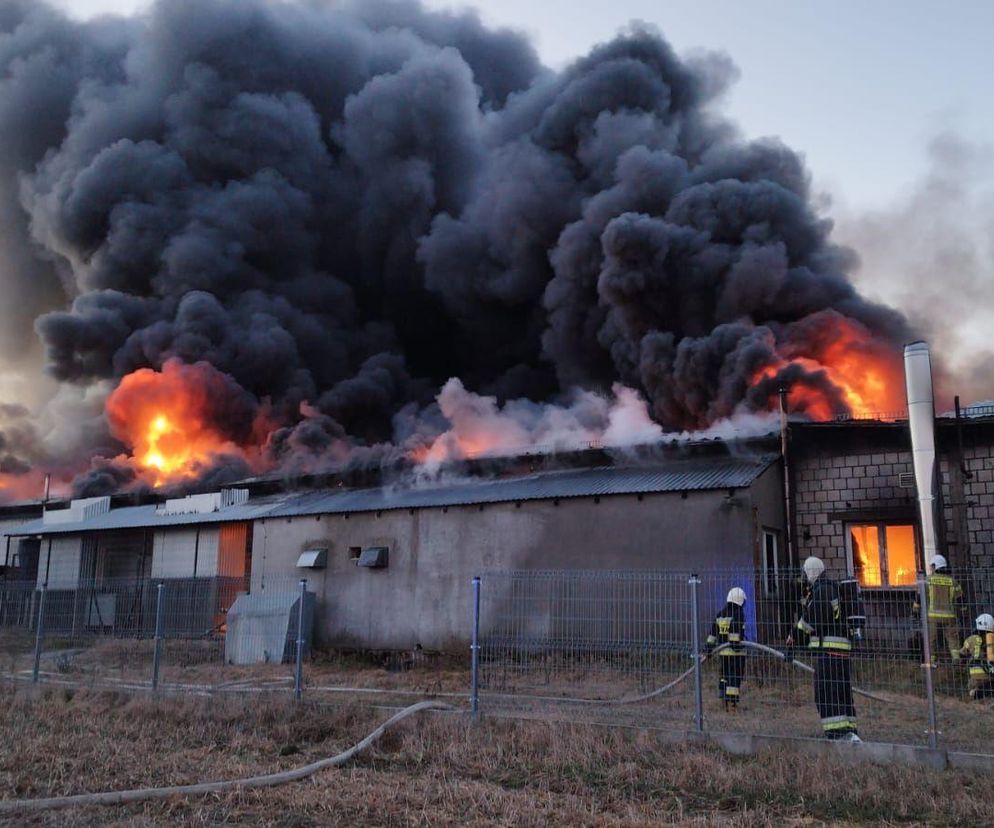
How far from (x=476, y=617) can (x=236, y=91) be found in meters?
42.0

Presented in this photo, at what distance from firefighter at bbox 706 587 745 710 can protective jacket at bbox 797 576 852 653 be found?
199cm

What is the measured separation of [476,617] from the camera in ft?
32.3

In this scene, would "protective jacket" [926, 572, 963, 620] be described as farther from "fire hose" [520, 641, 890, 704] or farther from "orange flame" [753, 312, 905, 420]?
"orange flame" [753, 312, 905, 420]

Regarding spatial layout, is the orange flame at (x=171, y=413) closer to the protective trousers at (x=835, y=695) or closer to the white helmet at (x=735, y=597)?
the white helmet at (x=735, y=597)

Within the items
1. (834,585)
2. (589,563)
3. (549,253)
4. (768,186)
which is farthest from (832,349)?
(834,585)

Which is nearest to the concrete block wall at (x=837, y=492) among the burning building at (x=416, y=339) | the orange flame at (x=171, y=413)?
the burning building at (x=416, y=339)

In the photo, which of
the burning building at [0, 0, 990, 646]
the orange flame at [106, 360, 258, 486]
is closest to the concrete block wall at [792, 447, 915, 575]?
the burning building at [0, 0, 990, 646]

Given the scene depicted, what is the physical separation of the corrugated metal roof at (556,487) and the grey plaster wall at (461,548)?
0.64 feet

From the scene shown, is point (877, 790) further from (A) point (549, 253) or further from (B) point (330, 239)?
(B) point (330, 239)

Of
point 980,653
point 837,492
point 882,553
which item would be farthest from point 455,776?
point 882,553

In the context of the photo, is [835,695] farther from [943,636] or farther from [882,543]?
[882,543]

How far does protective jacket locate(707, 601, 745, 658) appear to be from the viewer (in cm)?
1027

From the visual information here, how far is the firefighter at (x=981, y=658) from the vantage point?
32.9 feet

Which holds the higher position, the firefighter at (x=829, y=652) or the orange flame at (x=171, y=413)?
the orange flame at (x=171, y=413)
